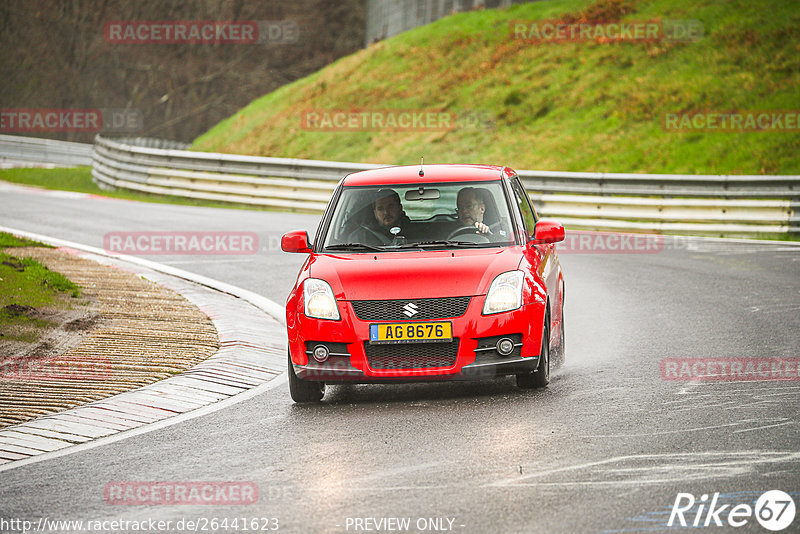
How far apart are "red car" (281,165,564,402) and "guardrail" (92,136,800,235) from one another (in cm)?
1211

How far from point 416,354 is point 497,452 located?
4.55 feet

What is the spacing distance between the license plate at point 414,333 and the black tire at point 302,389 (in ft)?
2.17

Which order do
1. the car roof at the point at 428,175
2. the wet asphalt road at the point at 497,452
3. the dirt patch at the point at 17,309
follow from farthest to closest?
the dirt patch at the point at 17,309 → the car roof at the point at 428,175 → the wet asphalt road at the point at 497,452

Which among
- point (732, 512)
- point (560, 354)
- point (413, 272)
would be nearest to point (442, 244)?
point (413, 272)

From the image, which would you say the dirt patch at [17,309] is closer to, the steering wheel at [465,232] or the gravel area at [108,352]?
the gravel area at [108,352]

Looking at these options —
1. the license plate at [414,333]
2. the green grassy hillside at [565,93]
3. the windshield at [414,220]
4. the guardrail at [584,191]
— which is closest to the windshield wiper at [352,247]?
the windshield at [414,220]

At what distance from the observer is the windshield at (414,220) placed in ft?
28.0

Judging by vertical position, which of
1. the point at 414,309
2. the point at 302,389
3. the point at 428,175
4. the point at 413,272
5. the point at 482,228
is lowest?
the point at 302,389

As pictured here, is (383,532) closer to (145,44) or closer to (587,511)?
(587,511)

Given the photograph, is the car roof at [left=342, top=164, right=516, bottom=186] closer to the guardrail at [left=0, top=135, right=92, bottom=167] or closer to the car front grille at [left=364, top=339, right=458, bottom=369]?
the car front grille at [left=364, top=339, right=458, bottom=369]

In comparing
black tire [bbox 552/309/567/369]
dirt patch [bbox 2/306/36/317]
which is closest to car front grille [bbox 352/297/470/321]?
black tire [bbox 552/309/567/369]

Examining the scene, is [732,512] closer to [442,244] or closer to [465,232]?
[442,244]

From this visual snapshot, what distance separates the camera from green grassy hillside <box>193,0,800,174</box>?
1081 inches

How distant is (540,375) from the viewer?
26.3 ft
